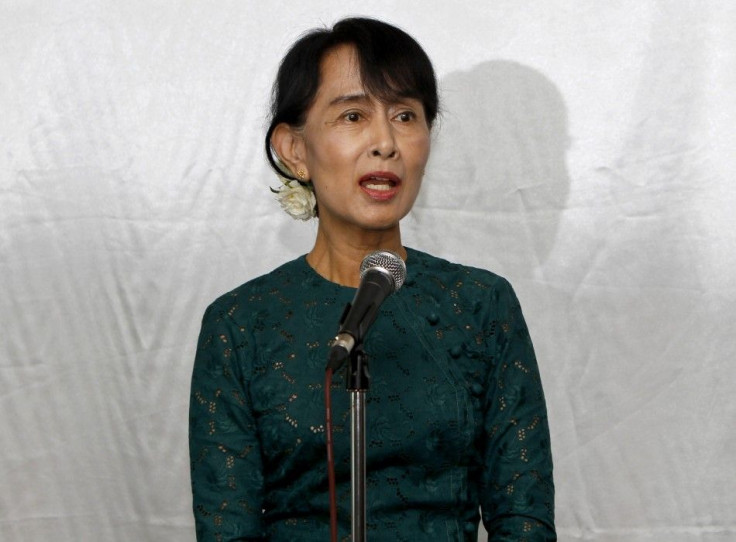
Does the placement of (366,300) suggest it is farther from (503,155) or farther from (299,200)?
(503,155)

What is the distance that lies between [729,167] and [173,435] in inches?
57.1

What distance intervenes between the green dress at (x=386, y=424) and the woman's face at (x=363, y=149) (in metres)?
0.18

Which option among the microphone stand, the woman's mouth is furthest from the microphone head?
the woman's mouth

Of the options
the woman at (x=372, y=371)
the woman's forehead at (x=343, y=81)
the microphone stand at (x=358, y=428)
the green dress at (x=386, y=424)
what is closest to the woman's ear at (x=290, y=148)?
the woman at (x=372, y=371)

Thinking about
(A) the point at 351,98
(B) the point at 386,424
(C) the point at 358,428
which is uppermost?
(A) the point at 351,98

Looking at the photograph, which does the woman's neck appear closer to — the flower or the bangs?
the flower

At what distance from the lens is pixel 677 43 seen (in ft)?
10.3

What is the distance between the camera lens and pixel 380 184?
2438 mm

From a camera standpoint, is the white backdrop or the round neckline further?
the white backdrop

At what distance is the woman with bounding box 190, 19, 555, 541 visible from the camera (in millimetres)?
2379

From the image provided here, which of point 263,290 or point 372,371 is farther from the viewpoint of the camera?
point 263,290

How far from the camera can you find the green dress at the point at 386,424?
7.79 ft

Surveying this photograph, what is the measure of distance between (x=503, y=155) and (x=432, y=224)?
0.24 metres

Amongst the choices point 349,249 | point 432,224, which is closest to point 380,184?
point 349,249
